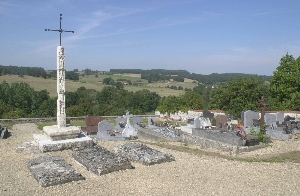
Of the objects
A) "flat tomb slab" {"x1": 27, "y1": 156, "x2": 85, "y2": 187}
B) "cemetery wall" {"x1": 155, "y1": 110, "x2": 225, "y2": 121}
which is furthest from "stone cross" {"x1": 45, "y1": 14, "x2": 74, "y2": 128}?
"cemetery wall" {"x1": 155, "y1": 110, "x2": 225, "y2": 121}

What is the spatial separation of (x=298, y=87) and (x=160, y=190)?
2517 centimetres

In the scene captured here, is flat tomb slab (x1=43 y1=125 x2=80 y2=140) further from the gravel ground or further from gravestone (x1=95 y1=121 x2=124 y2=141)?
gravestone (x1=95 y1=121 x2=124 y2=141)

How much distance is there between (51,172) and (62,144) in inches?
131

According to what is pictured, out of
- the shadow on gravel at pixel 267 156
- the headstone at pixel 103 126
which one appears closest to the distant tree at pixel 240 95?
the headstone at pixel 103 126

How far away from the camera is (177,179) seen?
853 centimetres

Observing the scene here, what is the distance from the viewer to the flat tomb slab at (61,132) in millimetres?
11664

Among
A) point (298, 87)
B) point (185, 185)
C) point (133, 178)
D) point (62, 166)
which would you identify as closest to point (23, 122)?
Result: point (62, 166)

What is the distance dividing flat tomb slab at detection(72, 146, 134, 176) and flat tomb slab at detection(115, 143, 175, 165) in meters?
0.73

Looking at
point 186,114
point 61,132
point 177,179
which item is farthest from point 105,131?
point 186,114

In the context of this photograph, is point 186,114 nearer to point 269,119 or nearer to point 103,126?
point 269,119

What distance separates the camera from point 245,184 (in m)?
8.13

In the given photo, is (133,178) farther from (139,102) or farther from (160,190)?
(139,102)

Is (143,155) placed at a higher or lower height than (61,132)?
lower

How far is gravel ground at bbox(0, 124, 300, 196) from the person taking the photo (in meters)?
7.58
